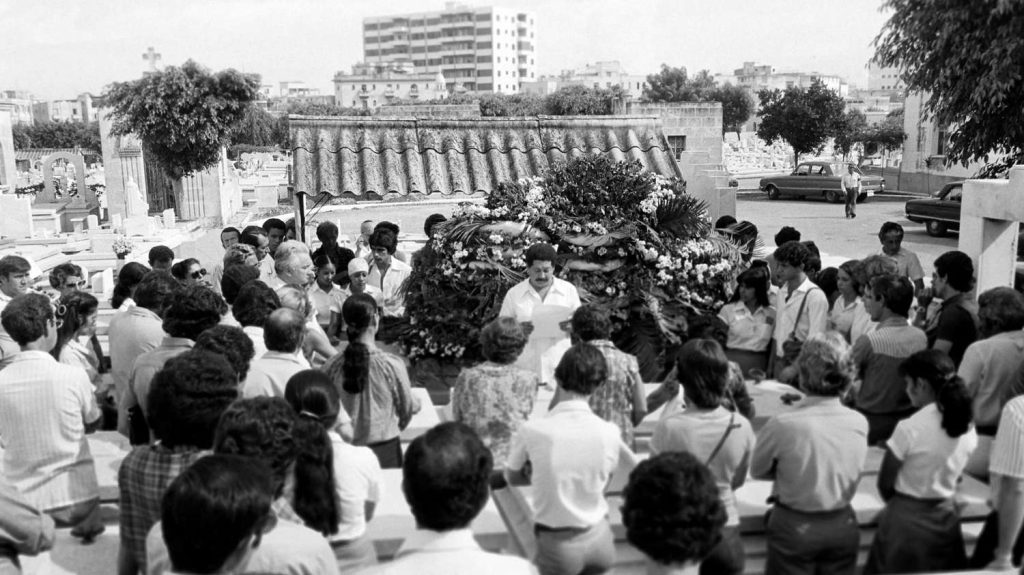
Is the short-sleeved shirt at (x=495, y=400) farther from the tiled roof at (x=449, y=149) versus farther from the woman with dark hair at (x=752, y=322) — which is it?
the tiled roof at (x=449, y=149)

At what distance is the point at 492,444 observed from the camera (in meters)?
4.45

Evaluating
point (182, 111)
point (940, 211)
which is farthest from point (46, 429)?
point (182, 111)

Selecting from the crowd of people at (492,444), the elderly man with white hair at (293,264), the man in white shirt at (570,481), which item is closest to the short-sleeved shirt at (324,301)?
the elderly man with white hair at (293,264)

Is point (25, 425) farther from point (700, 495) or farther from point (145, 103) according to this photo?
point (145, 103)

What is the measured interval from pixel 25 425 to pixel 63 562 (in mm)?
718

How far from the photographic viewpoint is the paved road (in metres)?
19.4

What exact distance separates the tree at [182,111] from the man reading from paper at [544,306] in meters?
20.9

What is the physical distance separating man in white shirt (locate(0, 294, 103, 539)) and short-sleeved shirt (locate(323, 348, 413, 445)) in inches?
48.7

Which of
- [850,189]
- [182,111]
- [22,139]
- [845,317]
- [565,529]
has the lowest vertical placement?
[565,529]

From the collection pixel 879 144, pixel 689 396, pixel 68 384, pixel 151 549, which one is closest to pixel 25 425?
pixel 68 384

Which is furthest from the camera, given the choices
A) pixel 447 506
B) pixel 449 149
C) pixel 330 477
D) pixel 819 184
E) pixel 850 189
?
pixel 819 184

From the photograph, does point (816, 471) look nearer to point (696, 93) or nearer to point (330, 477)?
point (330, 477)

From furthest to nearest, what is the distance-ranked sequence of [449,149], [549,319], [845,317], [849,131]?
1. [849,131]
2. [449,149]
3. [845,317]
4. [549,319]

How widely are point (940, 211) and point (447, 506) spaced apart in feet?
69.5
